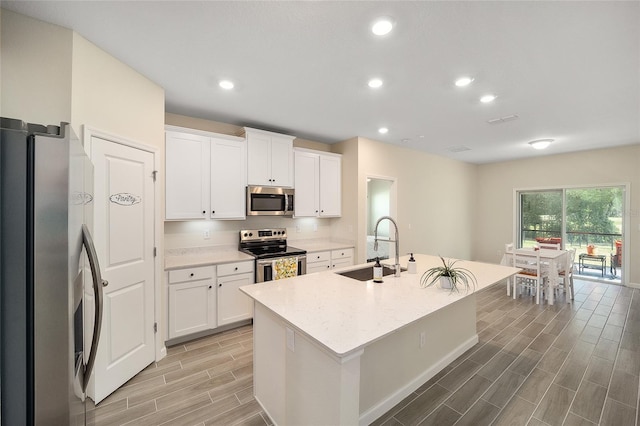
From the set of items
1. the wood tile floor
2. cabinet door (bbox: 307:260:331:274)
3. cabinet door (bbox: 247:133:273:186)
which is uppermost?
cabinet door (bbox: 247:133:273:186)

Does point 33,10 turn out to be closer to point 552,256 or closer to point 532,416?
point 532,416

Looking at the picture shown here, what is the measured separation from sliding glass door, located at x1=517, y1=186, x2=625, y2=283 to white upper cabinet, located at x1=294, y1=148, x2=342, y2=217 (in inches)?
192

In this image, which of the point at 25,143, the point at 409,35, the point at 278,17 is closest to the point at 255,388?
the point at 25,143

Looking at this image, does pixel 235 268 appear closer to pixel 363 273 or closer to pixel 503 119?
pixel 363 273

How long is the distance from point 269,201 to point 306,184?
721 millimetres

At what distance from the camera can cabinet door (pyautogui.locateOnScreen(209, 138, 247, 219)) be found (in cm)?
333

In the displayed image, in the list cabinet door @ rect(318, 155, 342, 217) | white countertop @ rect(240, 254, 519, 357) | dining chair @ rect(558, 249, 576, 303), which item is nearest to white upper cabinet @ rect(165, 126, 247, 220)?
cabinet door @ rect(318, 155, 342, 217)

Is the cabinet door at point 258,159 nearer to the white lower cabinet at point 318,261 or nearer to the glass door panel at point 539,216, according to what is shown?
the white lower cabinet at point 318,261

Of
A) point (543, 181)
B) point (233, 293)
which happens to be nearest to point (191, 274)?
point (233, 293)

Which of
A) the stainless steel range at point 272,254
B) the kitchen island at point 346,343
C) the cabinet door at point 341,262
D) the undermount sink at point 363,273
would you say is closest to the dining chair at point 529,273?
the kitchen island at point 346,343

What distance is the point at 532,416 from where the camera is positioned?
1.89 m

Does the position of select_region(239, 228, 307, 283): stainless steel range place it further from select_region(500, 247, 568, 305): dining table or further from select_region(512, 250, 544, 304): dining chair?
select_region(500, 247, 568, 305): dining table

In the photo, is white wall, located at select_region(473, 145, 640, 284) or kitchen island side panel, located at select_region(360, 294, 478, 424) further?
white wall, located at select_region(473, 145, 640, 284)

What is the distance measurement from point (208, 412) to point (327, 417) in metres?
1.14
